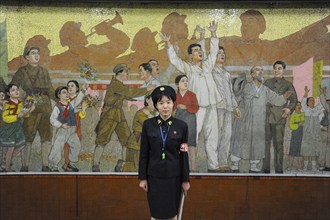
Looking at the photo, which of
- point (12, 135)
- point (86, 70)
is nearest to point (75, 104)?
point (86, 70)

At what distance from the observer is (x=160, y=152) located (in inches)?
142

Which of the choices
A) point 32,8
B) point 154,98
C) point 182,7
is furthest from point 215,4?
point 32,8

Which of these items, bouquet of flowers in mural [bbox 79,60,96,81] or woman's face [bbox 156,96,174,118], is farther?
bouquet of flowers in mural [bbox 79,60,96,81]

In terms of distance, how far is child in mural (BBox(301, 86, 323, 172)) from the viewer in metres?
5.12

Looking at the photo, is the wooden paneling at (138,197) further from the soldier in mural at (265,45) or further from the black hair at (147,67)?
the soldier in mural at (265,45)

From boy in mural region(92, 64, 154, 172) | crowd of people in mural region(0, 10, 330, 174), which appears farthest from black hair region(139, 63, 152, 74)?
boy in mural region(92, 64, 154, 172)

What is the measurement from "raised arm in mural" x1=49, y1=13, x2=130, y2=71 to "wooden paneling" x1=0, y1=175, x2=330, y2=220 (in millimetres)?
1774

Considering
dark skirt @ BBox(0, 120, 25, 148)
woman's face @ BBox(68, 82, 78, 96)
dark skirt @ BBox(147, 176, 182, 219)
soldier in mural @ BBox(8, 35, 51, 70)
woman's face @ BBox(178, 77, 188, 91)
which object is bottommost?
dark skirt @ BBox(147, 176, 182, 219)

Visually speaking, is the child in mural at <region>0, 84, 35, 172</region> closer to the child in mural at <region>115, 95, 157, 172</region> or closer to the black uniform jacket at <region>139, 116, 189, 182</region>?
the child in mural at <region>115, 95, 157, 172</region>

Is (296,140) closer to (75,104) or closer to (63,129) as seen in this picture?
(75,104)

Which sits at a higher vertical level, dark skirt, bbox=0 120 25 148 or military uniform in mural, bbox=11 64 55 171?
military uniform in mural, bbox=11 64 55 171

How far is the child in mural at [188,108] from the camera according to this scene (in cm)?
514

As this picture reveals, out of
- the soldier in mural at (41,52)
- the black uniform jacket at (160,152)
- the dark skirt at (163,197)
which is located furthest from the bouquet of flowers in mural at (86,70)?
the dark skirt at (163,197)

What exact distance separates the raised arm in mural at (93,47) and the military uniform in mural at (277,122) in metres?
2.40
